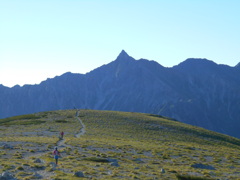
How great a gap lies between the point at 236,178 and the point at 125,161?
13799 millimetres

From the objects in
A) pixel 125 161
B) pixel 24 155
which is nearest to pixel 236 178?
pixel 125 161

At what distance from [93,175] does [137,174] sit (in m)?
5.03

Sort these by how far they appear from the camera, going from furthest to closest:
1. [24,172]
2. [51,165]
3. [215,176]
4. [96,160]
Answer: [96,160]
[215,176]
[51,165]
[24,172]

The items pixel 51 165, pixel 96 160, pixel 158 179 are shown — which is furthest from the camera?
pixel 96 160

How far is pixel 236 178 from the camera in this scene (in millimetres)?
34062

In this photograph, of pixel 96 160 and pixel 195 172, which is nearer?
pixel 195 172

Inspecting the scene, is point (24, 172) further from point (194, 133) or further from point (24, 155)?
point (194, 133)

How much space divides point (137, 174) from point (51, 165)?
8719mm

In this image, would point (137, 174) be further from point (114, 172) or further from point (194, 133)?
point (194, 133)

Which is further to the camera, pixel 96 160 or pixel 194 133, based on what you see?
pixel 194 133

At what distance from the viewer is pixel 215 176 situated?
33906 mm

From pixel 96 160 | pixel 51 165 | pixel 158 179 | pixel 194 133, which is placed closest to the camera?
pixel 158 179

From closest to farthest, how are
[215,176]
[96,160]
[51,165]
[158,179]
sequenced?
[158,179] → [51,165] → [215,176] → [96,160]

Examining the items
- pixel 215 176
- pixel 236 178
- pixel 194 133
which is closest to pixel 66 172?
pixel 215 176
